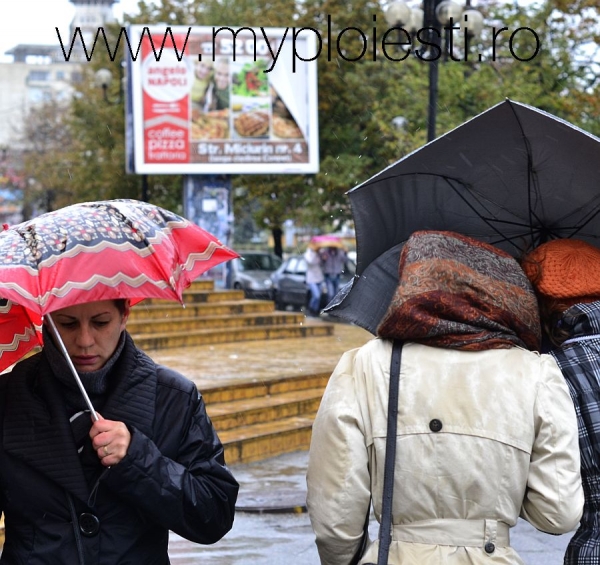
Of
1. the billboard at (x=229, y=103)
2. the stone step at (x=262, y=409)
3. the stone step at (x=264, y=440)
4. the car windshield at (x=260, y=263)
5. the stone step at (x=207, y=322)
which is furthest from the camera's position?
the car windshield at (x=260, y=263)

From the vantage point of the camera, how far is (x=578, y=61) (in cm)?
2825

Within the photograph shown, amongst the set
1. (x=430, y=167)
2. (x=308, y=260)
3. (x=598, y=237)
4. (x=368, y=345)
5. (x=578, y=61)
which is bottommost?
(x=308, y=260)

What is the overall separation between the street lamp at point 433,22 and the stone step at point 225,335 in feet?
13.6

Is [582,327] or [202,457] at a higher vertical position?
[582,327]

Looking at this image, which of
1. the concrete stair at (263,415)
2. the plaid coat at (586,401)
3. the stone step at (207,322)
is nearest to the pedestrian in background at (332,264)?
the stone step at (207,322)

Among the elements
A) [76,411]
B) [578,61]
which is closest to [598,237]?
[76,411]

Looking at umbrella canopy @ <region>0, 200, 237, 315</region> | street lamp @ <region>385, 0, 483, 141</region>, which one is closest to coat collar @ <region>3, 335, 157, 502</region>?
umbrella canopy @ <region>0, 200, 237, 315</region>

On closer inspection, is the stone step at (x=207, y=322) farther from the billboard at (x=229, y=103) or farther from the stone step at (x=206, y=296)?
the billboard at (x=229, y=103)

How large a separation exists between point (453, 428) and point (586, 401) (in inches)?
18.7

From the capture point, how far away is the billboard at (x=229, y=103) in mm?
25406

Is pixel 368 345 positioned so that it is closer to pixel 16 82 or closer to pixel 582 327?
pixel 582 327

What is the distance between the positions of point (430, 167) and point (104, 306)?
3.68 ft

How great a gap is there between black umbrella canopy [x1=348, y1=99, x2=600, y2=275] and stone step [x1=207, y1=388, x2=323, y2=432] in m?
7.07

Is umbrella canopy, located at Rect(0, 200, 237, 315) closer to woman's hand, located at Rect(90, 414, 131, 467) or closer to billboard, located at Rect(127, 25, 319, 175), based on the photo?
woman's hand, located at Rect(90, 414, 131, 467)
